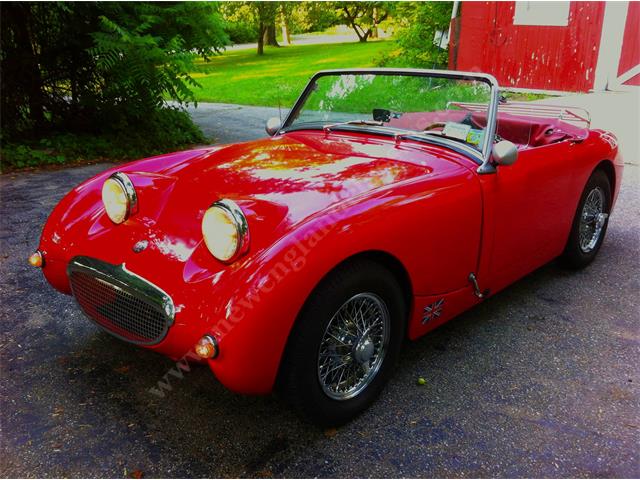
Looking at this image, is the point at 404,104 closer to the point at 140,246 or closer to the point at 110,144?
Answer: the point at 140,246

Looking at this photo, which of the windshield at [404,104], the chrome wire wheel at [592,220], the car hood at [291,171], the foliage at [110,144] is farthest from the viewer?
the foliage at [110,144]

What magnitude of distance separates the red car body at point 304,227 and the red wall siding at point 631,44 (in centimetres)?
1073

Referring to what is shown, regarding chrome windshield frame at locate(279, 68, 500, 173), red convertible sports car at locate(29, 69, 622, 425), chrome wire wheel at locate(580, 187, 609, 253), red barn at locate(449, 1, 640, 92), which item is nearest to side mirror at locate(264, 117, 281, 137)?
red convertible sports car at locate(29, 69, 622, 425)

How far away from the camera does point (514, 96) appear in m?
12.1

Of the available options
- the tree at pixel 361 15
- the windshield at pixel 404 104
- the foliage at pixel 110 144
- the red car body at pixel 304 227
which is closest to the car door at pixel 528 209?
the red car body at pixel 304 227

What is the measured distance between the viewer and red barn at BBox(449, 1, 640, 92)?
11977 millimetres

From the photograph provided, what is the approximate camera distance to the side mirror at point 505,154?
8.87ft

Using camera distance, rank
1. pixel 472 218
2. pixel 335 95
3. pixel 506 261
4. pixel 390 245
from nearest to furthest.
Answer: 1. pixel 390 245
2. pixel 472 218
3. pixel 506 261
4. pixel 335 95

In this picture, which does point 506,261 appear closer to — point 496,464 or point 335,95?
point 496,464

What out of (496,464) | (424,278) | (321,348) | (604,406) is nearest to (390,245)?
(424,278)

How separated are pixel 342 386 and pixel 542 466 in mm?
823

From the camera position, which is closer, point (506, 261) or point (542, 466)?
point (542, 466)

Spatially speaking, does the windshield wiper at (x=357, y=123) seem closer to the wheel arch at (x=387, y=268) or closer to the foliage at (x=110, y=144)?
the wheel arch at (x=387, y=268)

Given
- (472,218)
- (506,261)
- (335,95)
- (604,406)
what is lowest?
(604,406)
